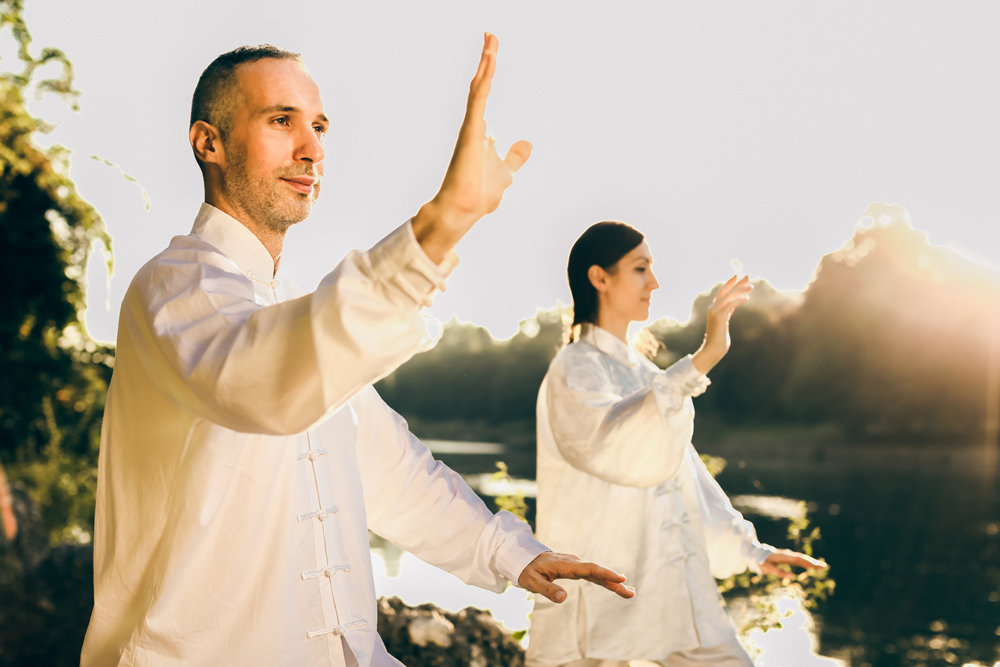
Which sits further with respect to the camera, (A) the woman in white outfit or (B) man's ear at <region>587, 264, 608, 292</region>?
(B) man's ear at <region>587, 264, 608, 292</region>

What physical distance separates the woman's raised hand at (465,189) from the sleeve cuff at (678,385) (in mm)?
1812

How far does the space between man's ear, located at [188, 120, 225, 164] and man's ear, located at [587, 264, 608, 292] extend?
1908mm

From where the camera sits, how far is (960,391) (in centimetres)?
2689

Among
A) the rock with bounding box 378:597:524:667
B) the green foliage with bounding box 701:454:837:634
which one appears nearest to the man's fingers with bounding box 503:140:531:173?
the rock with bounding box 378:597:524:667

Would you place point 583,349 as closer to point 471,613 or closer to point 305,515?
point 471,613

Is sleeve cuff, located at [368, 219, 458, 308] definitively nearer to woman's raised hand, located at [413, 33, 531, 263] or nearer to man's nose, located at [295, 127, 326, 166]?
woman's raised hand, located at [413, 33, 531, 263]

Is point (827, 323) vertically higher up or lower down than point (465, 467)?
higher up

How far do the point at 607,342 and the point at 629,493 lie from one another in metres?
0.57

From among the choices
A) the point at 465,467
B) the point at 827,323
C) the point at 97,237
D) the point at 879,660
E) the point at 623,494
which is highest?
the point at 827,323

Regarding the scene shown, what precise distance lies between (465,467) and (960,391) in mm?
15277

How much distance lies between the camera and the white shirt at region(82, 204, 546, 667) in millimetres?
1028

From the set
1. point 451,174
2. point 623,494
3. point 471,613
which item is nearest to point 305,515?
point 451,174

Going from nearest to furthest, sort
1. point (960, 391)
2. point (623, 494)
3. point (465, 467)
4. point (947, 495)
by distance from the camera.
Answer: point (623, 494) < point (947, 495) < point (465, 467) < point (960, 391)

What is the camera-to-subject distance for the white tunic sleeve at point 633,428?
2732 mm
